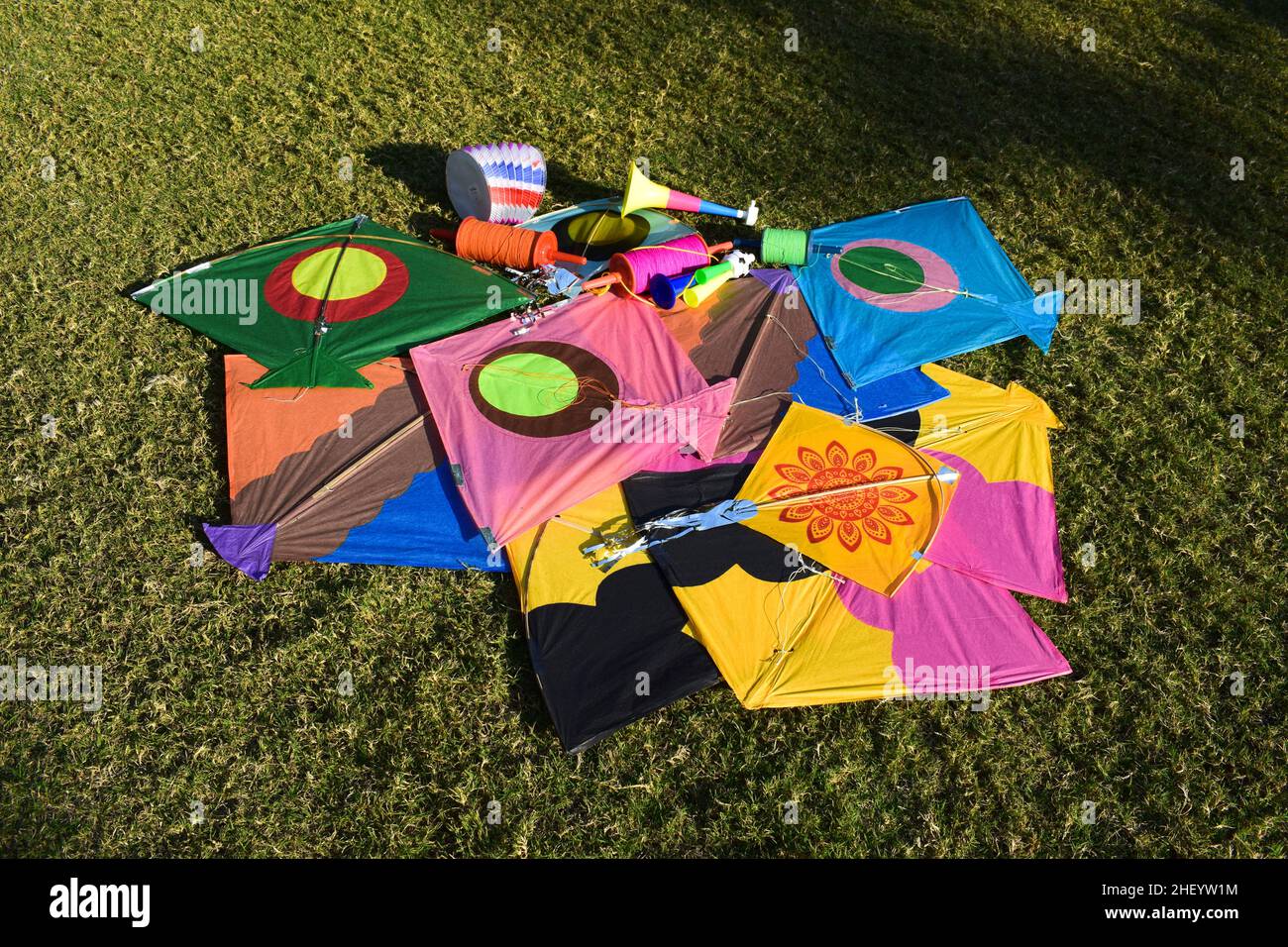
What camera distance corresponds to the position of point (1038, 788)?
4.03 metres

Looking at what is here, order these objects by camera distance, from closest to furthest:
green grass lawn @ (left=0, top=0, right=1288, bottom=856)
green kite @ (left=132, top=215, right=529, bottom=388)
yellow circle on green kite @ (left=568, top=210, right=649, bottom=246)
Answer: green grass lawn @ (left=0, top=0, right=1288, bottom=856), green kite @ (left=132, top=215, right=529, bottom=388), yellow circle on green kite @ (left=568, top=210, right=649, bottom=246)

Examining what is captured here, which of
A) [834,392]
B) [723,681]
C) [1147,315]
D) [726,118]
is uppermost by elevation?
[726,118]

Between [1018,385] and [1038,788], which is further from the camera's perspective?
[1018,385]

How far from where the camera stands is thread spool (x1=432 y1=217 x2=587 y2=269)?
19.8ft

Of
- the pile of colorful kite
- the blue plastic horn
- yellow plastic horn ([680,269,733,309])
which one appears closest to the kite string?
the pile of colorful kite

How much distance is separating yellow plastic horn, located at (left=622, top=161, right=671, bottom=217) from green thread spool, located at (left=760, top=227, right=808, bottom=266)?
0.79m

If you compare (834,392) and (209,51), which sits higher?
(209,51)

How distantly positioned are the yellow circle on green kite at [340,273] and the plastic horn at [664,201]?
170 cm

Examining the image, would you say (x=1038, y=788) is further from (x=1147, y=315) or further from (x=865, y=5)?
(x=865, y=5)

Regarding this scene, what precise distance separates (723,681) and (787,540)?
0.75 meters

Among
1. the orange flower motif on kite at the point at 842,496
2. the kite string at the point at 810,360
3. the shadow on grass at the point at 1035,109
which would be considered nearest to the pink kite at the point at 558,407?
the orange flower motif on kite at the point at 842,496

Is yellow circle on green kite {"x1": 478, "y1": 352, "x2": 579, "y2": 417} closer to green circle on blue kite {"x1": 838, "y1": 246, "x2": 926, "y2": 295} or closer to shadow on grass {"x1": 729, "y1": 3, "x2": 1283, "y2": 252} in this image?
green circle on blue kite {"x1": 838, "y1": 246, "x2": 926, "y2": 295}
